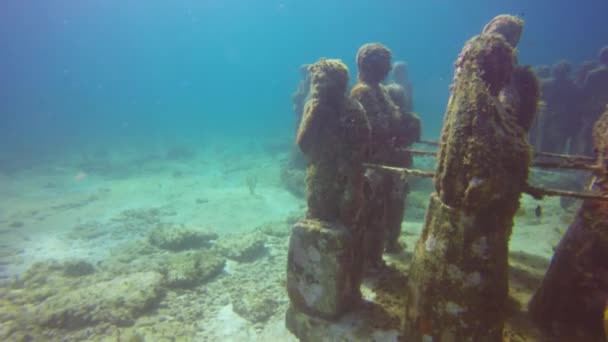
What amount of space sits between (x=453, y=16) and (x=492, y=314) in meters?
134

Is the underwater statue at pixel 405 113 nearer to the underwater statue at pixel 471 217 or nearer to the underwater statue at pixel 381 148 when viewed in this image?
the underwater statue at pixel 381 148

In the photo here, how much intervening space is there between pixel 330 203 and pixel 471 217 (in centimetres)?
202

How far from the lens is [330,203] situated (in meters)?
4.48

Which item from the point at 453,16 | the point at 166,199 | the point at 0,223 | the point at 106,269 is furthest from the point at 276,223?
the point at 453,16

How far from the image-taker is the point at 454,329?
2996mm

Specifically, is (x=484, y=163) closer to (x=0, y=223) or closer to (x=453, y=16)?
(x=0, y=223)

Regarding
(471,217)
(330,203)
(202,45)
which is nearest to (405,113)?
(330,203)

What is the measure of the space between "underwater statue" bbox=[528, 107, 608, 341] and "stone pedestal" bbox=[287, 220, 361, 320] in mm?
2379

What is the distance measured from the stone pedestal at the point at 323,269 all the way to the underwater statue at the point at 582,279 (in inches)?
93.7

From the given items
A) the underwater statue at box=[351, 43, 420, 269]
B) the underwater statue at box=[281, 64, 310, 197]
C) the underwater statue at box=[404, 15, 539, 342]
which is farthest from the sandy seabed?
the underwater statue at box=[404, 15, 539, 342]

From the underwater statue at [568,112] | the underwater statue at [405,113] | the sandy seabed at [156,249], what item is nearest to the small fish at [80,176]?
the sandy seabed at [156,249]

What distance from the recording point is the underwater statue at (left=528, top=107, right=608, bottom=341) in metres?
3.37

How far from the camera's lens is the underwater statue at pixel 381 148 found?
18.0ft

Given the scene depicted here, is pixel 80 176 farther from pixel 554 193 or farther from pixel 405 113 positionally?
pixel 554 193
